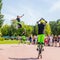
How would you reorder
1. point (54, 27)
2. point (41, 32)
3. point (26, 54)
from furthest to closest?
point (54, 27) → point (26, 54) → point (41, 32)

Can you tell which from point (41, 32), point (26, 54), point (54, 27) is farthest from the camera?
point (54, 27)

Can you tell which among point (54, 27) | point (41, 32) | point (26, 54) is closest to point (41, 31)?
point (41, 32)

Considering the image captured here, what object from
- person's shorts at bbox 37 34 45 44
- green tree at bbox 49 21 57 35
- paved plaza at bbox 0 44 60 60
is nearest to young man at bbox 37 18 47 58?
person's shorts at bbox 37 34 45 44

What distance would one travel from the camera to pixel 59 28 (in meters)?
131

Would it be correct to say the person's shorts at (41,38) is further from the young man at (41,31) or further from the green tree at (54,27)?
the green tree at (54,27)

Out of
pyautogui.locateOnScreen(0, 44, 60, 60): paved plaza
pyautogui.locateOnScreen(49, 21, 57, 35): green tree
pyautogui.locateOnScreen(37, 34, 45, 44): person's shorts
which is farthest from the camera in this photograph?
pyautogui.locateOnScreen(49, 21, 57, 35): green tree

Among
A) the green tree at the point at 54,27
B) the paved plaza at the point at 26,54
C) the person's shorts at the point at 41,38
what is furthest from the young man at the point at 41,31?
the green tree at the point at 54,27

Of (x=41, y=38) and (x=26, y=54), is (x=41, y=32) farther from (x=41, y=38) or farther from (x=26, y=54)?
(x=26, y=54)

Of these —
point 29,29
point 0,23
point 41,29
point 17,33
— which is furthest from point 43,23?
point 29,29

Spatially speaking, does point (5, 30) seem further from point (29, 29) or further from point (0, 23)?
point (0, 23)

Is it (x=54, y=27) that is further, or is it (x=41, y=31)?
(x=54, y=27)

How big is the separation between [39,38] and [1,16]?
1913 inches

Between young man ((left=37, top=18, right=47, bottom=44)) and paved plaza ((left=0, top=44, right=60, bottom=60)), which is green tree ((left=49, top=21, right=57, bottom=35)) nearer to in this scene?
paved plaza ((left=0, top=44, right=60, bottom=60))

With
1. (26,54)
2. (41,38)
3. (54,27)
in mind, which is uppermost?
(54,27)
